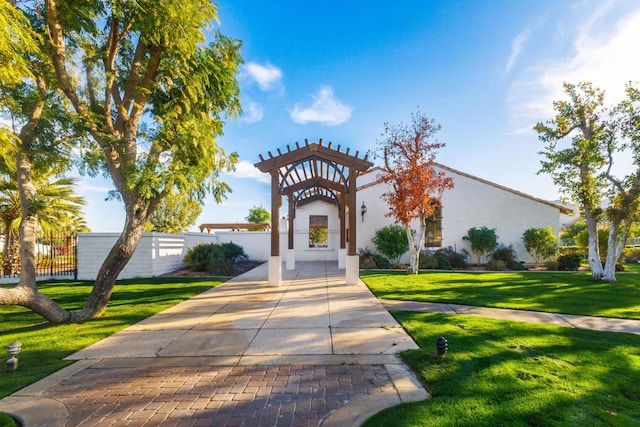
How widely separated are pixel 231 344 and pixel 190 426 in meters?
2.01

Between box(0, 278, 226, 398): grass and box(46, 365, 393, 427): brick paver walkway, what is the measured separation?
739 mm

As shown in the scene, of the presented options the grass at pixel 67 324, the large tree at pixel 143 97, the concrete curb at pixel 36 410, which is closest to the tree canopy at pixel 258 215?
the grass at pixel 67 324

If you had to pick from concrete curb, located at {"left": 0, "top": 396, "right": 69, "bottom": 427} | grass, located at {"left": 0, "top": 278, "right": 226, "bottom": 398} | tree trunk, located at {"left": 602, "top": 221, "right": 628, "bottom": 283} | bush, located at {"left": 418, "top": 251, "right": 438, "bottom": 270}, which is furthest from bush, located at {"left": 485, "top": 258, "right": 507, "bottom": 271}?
concrete curb, located at {"left": 0, "top": 396, "right": 69, "bottom": 427}

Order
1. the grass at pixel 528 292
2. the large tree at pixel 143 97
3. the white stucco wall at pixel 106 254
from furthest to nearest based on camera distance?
the white stucco wall at pixel 106 254
the grass at pixel 528 292
the large tree at pixel 143 97

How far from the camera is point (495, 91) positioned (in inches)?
427

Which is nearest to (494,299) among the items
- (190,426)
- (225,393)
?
(225,393)

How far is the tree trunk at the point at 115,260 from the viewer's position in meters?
5.87

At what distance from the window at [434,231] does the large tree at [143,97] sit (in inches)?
488

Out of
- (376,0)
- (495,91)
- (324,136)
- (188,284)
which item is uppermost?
(376,0)

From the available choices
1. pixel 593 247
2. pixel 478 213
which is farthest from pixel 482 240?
pixel 593 247

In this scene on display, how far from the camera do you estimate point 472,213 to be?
51.5 ft

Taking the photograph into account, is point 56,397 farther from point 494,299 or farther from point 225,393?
point 494,299

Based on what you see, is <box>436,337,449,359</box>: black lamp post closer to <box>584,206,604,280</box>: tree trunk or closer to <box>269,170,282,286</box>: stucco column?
<box>269,170,282,286</box>: stucco column

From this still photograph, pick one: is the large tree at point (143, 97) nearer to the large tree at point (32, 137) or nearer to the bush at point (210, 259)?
the large tree at point (32, 137)
